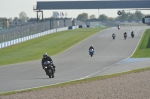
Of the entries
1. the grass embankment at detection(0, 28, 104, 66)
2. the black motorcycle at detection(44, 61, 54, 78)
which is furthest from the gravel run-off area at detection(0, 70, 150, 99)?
the grass embankment at detection(0, 28, 104, 66)

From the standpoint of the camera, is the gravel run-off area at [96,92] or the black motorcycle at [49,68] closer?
the gravel run-off area at [96,92]

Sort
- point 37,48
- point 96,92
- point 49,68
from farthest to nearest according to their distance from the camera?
point 37,48
point 49,68
point 96,92

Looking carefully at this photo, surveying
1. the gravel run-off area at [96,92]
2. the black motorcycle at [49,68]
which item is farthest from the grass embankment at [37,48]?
the gravel run-off area at [96,92]

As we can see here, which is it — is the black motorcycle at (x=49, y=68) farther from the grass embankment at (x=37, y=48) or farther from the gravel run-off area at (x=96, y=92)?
the grass embankment at (x=37, y=48)

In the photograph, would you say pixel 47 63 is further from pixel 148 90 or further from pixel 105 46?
pixel 105 46

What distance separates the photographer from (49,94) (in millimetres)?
19953

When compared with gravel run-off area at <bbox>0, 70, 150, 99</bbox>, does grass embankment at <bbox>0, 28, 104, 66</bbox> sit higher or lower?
lower

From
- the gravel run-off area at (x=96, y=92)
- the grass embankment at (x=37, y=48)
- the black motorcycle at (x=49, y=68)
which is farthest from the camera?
the grass embankment at (x=37, y=48)

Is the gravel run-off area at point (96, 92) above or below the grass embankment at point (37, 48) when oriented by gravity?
above

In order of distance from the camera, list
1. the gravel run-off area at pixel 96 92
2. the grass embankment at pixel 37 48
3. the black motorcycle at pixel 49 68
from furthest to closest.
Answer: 1. the grass embankment at pixel 37 48
2. the black motorcycle at pixel 49 68
3. the gravel run-off area at pixel 96 92

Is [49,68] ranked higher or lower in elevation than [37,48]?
higher

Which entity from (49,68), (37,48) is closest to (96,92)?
(49,68)

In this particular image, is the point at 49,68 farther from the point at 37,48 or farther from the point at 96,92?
the point at 37,48

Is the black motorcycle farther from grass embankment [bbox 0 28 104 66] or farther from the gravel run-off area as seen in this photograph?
grass embankment [bbox 0 28 104 66]
